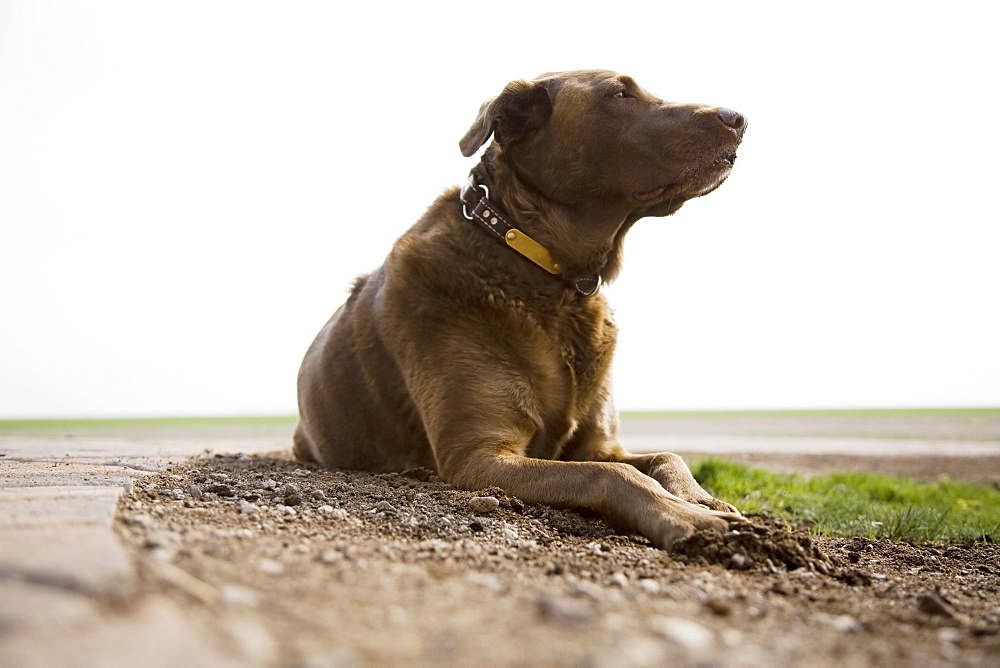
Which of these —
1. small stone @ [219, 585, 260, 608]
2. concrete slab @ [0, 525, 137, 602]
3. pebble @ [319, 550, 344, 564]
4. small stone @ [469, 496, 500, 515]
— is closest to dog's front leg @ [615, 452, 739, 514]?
small stone @ [469, 496, 500, 515]

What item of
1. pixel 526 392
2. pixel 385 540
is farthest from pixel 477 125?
pixel 385 540

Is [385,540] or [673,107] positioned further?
[673,107]

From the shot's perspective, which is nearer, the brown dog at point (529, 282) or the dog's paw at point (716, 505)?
the dog's paw at point (716, 505)

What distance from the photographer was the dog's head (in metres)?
3.89

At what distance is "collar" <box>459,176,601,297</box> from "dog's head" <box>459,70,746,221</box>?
0.91 feet

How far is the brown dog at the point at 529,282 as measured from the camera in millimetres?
3799

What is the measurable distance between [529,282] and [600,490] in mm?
1281

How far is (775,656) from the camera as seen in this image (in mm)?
1419

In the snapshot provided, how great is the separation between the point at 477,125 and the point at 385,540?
2.38m

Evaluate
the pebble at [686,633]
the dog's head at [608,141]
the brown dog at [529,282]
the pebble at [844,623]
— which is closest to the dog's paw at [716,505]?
the brown dog at [529,282]

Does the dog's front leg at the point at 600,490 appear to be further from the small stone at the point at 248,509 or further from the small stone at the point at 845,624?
the small stone at the point at 248,509

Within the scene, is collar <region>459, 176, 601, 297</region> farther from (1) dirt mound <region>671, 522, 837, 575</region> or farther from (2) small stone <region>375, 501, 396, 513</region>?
(1) dirt mound <region>671, 522, 837, 575</region>

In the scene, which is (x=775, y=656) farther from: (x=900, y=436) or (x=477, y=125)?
(x=900, y=436)

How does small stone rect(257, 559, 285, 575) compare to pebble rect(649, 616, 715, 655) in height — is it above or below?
above
